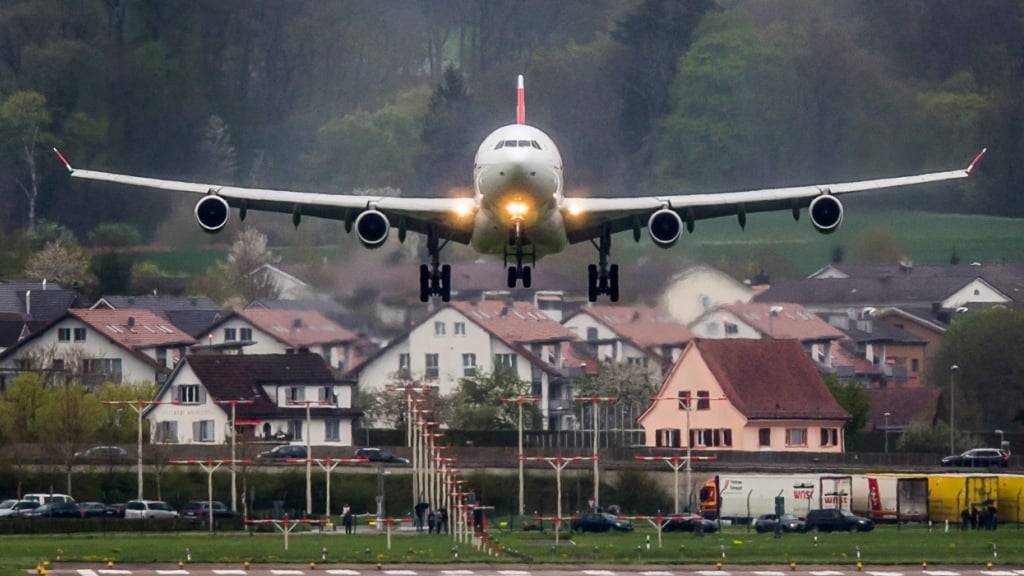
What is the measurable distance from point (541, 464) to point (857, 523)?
46.4ft

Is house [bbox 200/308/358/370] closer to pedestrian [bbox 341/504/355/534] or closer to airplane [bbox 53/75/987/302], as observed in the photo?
pedestrian [bbox 341/504/355/534]

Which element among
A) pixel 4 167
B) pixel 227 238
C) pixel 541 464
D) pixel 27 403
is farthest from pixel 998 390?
pixel 4 167

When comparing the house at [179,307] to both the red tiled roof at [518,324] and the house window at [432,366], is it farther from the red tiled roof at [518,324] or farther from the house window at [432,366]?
the red tiled roof at [518,324]

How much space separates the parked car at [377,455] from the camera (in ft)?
319

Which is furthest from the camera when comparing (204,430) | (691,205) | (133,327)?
(133,327)

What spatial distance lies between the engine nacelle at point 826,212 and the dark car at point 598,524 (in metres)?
23.0

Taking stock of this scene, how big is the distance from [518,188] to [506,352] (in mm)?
49999

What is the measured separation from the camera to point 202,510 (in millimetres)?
90438

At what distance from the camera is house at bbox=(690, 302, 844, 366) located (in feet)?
337

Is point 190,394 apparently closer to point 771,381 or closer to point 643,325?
point 643,325

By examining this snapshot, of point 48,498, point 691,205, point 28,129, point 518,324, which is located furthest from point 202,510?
point 28,129

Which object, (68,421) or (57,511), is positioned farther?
(68,421)

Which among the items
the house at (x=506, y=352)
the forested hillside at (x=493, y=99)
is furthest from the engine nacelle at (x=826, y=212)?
the forested hillside at (x=493, y=99)

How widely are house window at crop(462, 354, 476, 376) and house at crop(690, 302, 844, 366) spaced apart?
10929 millimetres
